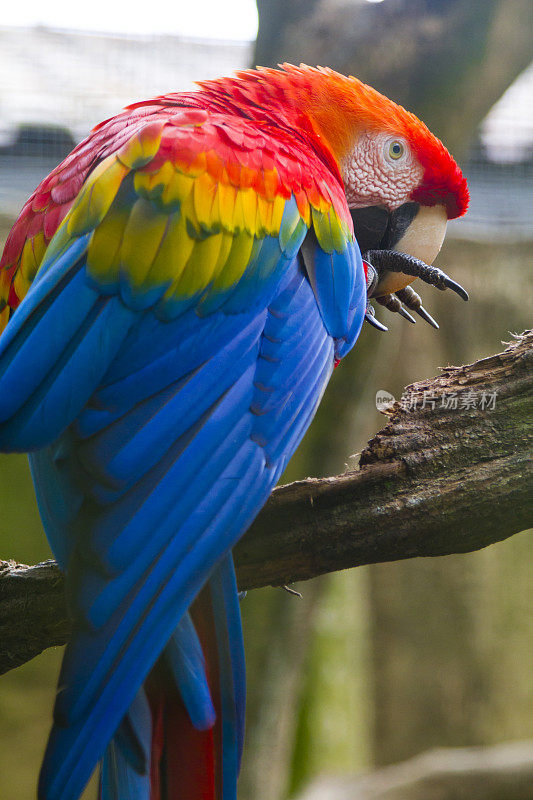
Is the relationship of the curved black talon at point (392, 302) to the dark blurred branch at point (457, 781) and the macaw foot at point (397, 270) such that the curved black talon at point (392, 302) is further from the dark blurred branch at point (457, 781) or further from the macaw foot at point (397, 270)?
the dark blurred branch at point (457, 781)

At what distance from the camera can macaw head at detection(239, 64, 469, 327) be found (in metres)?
0.87

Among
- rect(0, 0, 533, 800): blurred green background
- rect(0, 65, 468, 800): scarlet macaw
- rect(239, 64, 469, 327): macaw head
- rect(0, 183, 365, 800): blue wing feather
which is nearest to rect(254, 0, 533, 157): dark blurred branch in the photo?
rect(0, 0, 533, 800): blurred green background

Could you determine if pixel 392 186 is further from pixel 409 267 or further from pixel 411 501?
pixel 411 501

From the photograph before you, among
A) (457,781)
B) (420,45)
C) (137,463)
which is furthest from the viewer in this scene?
(457,781)

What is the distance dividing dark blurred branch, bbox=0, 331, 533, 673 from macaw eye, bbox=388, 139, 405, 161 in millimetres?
307

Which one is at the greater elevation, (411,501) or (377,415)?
(411,501)

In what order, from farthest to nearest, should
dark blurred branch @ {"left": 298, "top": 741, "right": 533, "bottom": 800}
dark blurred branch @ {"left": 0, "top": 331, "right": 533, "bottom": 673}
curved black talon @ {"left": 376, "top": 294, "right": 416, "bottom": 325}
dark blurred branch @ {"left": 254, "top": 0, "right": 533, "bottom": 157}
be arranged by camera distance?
dark blurred branch @ {"left": 298, "top": 741, "right": 533, "bottom": 800}
dark blurred branch @ {"left": 254, "top": 0, "right": 533, "bottom": 157}
curved black talon @ {"left": 376, "top": 294, "right": 416, "bottom": 325}
dark blurred branch @ {"left": 0, "top": 331, "right": 533, "bottom": 673}

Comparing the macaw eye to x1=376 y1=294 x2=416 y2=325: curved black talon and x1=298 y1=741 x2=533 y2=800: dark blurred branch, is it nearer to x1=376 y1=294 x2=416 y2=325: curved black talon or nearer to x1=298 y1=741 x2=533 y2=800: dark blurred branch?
x1=376 y1=294 x2=416 y2=325: curved black talon

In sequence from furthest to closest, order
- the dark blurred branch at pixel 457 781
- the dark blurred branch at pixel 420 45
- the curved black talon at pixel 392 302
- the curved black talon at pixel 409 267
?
the dark blurred branch at pixel 457 781, the dark blurred branch at pixel 420 45, the curved black talon at pixel 392 302, the curved black talon at pixel 409 267

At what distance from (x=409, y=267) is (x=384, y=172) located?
5.1 inches

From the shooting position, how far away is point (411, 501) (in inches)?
28.5

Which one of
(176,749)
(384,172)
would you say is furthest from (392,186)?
(176,749)

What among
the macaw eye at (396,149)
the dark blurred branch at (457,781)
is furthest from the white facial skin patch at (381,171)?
the dark blurred branch at (457,781)

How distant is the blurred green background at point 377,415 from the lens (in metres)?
1.29
